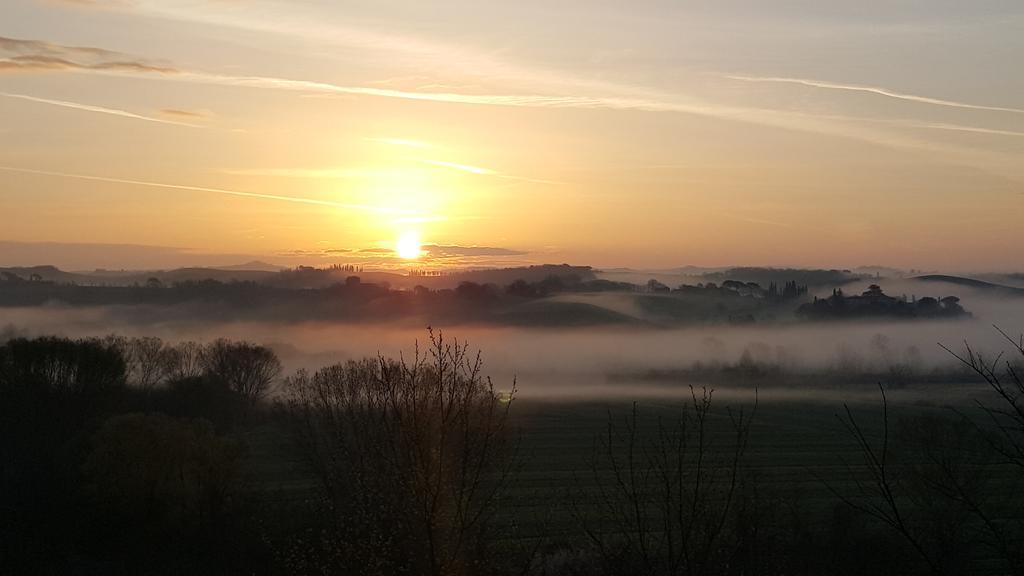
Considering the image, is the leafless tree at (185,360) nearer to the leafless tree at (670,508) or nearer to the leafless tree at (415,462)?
the leafless tree at (415,462)


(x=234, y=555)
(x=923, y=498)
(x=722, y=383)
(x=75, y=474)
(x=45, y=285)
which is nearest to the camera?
(x=923, y=498)

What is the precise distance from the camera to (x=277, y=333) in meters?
116

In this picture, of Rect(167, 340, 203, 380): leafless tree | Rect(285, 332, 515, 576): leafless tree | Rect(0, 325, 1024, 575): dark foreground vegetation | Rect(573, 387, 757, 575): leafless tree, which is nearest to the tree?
Rect(167, 340, 203, 380): leafless tree

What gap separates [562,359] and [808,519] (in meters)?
88.3

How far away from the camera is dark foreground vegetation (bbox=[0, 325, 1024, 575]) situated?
18.2 meters

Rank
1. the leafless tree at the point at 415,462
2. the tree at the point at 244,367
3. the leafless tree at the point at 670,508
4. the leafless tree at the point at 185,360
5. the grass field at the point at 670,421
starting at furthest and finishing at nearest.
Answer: the tree at the point at 244,367 → the leafless tree at the point at 185,360 → the grass field at the point at 670,421 → the leafless tree at the point at 415,462 → the leafless tree at the point at 670,508

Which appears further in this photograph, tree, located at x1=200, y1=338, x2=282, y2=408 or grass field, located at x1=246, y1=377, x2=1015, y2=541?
tree, located at x1=200, y1=338, x2=282, y2=408

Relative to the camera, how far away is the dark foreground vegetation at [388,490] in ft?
Result: 59.9

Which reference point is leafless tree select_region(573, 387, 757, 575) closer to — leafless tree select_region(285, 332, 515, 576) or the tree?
leafless tree select_region(285, 332, 515, 576)

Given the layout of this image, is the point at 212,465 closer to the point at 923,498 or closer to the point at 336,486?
the point at 336,486

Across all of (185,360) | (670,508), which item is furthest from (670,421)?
(670,508)

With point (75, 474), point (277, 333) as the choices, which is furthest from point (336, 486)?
point (277, 333)

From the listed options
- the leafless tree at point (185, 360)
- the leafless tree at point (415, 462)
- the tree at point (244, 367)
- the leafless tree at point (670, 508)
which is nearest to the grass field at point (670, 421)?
the leafless tree at point (670, 508)

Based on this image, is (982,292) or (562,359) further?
(982,292)
